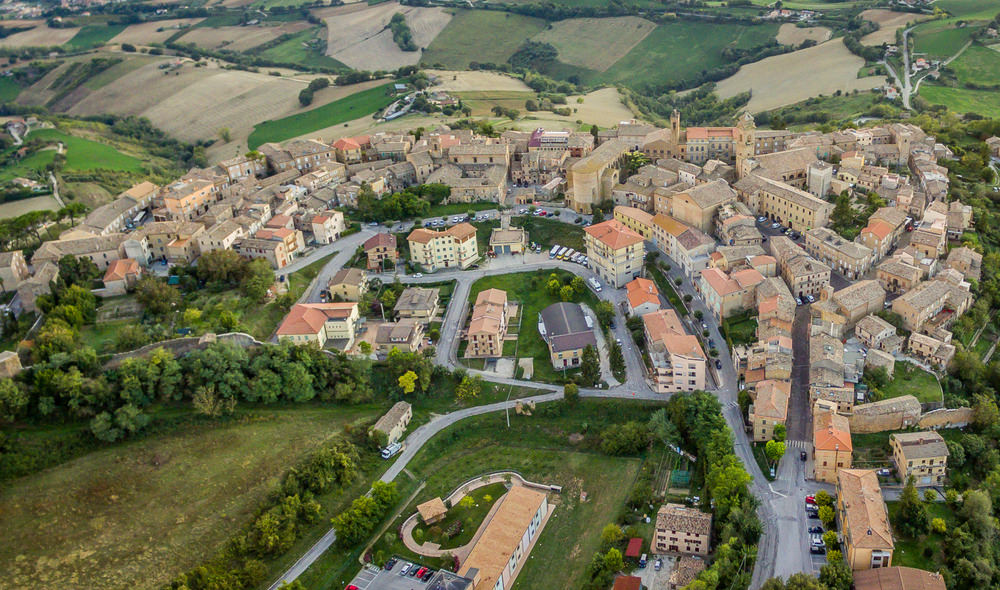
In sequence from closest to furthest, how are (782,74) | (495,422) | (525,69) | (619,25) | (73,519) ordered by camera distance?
(73,519)
(495,422)
(782,74)
(525,69)
(619,25)

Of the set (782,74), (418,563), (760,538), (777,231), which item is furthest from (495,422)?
(782,74)

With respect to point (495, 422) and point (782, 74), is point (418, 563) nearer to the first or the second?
point (495, 422)

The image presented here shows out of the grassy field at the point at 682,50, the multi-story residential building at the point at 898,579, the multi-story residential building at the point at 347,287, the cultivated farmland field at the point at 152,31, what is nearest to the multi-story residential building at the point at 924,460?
the multi-story residential building at the point at 898,579

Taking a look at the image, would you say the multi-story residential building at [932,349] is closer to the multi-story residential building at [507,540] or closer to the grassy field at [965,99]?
the multi-story residential building at [507,540]

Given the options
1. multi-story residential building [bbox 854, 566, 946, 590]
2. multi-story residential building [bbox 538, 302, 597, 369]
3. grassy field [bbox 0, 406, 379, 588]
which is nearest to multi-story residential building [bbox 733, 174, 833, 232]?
multi-story residential building [bbox 538, 302, 597, 369]

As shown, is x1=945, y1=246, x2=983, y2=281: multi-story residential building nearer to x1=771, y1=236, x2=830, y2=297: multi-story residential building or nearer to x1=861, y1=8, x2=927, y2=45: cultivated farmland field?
x1=771, y1=236, x2=830, y2=297: multi-story residential building

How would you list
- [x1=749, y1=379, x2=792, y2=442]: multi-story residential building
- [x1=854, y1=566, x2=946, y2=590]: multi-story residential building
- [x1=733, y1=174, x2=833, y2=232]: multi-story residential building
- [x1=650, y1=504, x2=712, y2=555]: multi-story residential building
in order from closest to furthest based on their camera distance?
[x1=854, y1=566, x2=946, y2=590]: multi-story residential building
[x1=650, y1=504, x2=712, y2=555]: multi-story residential building
[x1=749, y1=379, x2=792, y2=442]: multi-story residential building
[x1=733, y1=174, x2=833, y2=232]: multi-story residential building
